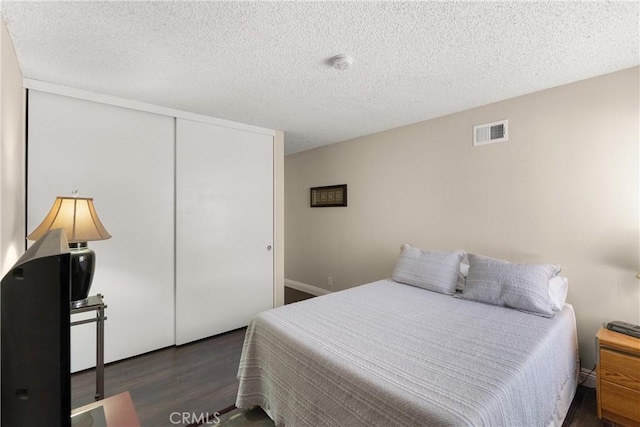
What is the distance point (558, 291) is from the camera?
2.16 meters

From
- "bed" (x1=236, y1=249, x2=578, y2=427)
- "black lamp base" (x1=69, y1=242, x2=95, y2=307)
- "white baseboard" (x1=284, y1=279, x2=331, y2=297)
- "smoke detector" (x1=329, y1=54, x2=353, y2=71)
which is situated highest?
"smoke detector" (x1=329, y1=54, x2=353, y2=71)

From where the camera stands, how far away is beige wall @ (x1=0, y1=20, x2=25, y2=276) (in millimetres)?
1516

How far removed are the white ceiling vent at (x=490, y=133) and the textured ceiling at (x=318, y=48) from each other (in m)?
0.22

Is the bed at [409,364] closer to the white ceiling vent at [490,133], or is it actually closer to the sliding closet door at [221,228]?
the sliding closet door at [221,228]

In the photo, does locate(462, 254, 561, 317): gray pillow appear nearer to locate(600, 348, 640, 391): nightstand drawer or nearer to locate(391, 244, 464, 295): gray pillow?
locate(391, 244, 464, 295): gray pillow

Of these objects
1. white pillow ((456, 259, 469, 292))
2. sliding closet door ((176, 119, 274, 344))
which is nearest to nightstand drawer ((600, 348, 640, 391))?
white pillow ((456, 259, 469, 292))

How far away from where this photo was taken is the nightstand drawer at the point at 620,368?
1728mm

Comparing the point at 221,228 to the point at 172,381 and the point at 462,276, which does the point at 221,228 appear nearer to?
the point at 172,381

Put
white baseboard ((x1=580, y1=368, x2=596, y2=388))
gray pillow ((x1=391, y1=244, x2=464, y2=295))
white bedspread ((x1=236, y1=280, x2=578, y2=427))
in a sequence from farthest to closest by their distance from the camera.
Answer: gray pillow ((x1=391, y1=244, x2=464, y2=295)) → white baseboard ((x1=580, y1=368, x2=596, y2=388)) → white bedspread ((x1=236, y1=280, x2=578, y2=427))

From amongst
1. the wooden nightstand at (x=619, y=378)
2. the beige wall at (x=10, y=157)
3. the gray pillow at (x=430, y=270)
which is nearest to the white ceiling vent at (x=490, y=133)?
the gray pillow at (x=430, y=270)

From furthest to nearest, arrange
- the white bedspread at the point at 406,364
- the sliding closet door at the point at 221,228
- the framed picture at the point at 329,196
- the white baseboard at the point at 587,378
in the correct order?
the framed picture at the point at 329,196 → the sliding closet door at the point at 221,228 → the white baseboard at the point at 587,378 → the white bedspread at the point at 406,364

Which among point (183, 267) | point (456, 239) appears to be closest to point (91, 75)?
point (183, 267)

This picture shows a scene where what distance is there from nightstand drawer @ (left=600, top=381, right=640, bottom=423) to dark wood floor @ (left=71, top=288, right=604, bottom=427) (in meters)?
0.16

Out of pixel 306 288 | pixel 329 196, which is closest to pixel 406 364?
pixel 329 196
